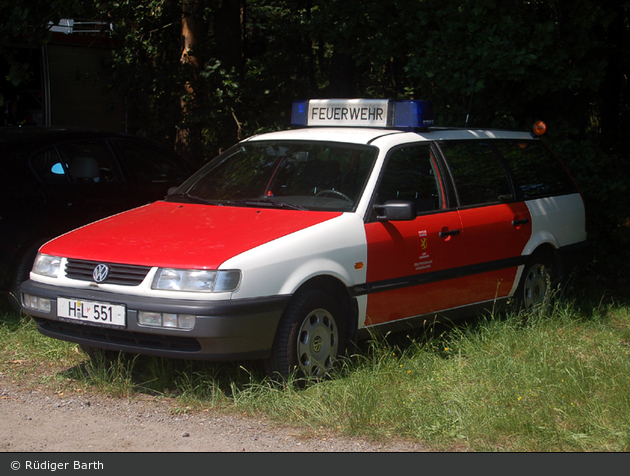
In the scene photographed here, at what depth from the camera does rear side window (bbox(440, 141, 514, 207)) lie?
5.80 metres

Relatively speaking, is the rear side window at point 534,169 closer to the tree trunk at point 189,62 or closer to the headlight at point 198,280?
the headlight at point 198,280

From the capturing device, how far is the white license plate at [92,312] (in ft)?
14.2

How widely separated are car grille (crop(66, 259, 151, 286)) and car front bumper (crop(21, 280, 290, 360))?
0.27ft

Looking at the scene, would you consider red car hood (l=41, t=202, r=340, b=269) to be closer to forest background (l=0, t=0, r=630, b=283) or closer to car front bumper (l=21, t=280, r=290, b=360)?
car front bumper (l=21, t=280, r=290, b=360)

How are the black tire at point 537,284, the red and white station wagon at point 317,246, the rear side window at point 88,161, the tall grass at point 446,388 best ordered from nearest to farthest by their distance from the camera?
the tall grass at point 446,388 < the red and white station wagon at point 317,246 < the black tire at point 537,284 < the rear side window at point 88,161

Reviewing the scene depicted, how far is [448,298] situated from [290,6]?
10538mm

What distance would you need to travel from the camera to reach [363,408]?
4207 mm

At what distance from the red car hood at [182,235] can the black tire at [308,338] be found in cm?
46

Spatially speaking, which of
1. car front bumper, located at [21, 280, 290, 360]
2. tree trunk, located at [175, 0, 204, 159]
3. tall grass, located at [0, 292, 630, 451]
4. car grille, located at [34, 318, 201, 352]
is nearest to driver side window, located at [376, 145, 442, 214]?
tall grass, located at [0, 292, 630, 451]

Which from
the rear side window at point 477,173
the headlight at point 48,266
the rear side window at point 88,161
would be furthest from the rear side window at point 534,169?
the headlight at point 48,266

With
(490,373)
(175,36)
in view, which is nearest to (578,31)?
(490,373)

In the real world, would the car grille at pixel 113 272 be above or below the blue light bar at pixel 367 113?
below

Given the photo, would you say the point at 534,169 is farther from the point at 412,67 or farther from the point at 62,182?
the point at 62,182

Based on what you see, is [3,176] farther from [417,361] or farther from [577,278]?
[577,278]
